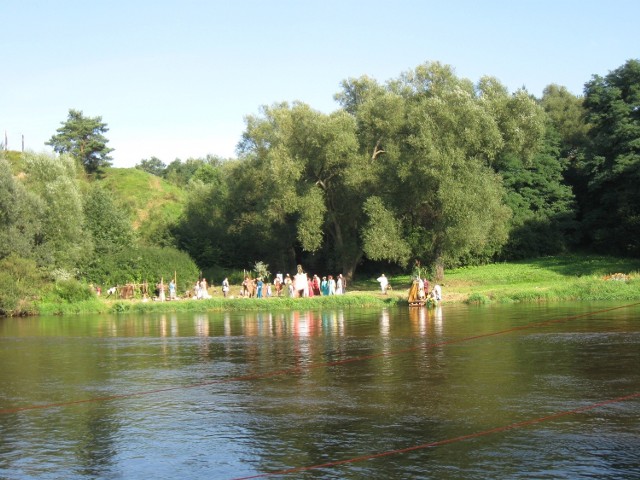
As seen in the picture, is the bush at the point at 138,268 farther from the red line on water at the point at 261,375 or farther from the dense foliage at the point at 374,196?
the red line on water at the point at 261,375

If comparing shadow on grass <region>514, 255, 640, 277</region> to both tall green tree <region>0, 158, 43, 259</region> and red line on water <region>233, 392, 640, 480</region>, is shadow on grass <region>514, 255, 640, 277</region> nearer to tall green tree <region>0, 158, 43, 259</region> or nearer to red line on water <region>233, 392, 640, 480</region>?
tall green tree <region>0, 158, 43, 259</region>

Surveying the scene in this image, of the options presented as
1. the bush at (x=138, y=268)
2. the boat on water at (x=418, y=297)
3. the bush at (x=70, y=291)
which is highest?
the bush at (x=138, y=268)

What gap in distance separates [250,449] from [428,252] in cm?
4283

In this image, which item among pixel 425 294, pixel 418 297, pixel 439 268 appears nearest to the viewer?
pixel 418 297

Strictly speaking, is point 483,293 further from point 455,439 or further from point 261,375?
point 455,439

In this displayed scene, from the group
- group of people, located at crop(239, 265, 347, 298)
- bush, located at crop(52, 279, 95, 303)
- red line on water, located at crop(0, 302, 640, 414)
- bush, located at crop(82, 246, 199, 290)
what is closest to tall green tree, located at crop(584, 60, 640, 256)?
group of people, located at crop(239, 265, 347, 298)

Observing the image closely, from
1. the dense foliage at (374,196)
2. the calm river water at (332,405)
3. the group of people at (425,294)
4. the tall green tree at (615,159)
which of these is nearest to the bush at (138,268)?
the dense foliage at (374,196)

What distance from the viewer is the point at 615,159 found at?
197ft

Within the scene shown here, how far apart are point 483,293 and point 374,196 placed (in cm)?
1229

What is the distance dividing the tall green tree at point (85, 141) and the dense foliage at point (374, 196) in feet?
112

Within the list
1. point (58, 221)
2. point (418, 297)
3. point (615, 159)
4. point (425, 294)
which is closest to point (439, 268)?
point (425, 294)

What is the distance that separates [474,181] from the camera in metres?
49.7

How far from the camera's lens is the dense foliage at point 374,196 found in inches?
1955

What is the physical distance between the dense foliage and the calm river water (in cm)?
2302
